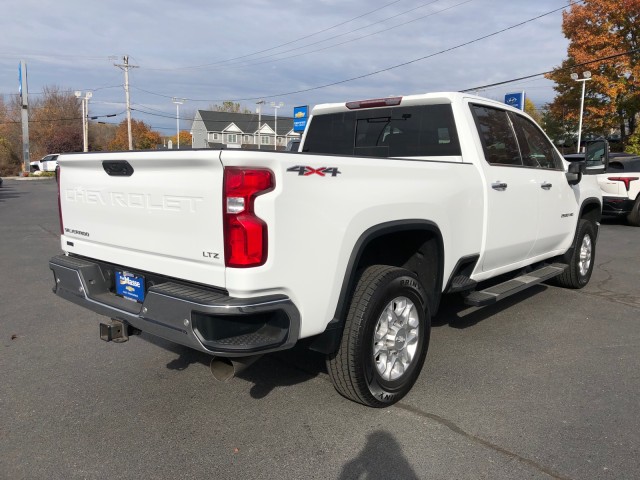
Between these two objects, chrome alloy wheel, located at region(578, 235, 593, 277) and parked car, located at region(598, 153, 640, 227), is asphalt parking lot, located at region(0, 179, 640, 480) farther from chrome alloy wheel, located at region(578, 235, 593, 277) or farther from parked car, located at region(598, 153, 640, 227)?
parked car, located at region(598, 153, 640, 227)

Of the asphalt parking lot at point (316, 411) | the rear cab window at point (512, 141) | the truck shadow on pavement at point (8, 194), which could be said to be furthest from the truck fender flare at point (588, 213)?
the truck shadow on pavement at point (8, 194)

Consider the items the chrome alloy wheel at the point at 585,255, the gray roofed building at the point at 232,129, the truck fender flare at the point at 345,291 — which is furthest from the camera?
the gray roofed building at the point at 232,129

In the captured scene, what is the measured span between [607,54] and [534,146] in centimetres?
2754

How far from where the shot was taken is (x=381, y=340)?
340cm

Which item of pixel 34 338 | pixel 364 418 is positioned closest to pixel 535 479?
pixel 364 418

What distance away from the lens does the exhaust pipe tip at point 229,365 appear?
289 centimetres

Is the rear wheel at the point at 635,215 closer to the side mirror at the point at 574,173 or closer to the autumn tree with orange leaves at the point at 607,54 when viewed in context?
the side mirror at the point at 574,173

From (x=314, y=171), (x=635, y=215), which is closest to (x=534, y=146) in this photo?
(x=314, y=171)

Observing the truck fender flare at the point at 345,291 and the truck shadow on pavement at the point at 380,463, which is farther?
the truck fender flare at the point at 345,291

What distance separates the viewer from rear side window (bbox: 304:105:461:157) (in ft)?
14.4

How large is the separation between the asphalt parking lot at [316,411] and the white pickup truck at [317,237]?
0.40m

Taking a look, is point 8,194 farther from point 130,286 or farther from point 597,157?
point 597,157

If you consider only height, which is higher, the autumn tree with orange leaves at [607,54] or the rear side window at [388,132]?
the autumn tree with orange leaves at [607,54]

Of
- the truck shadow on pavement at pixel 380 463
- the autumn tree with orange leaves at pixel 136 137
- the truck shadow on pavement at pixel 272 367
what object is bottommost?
the truck shadow on pavement at pixel 380 463
